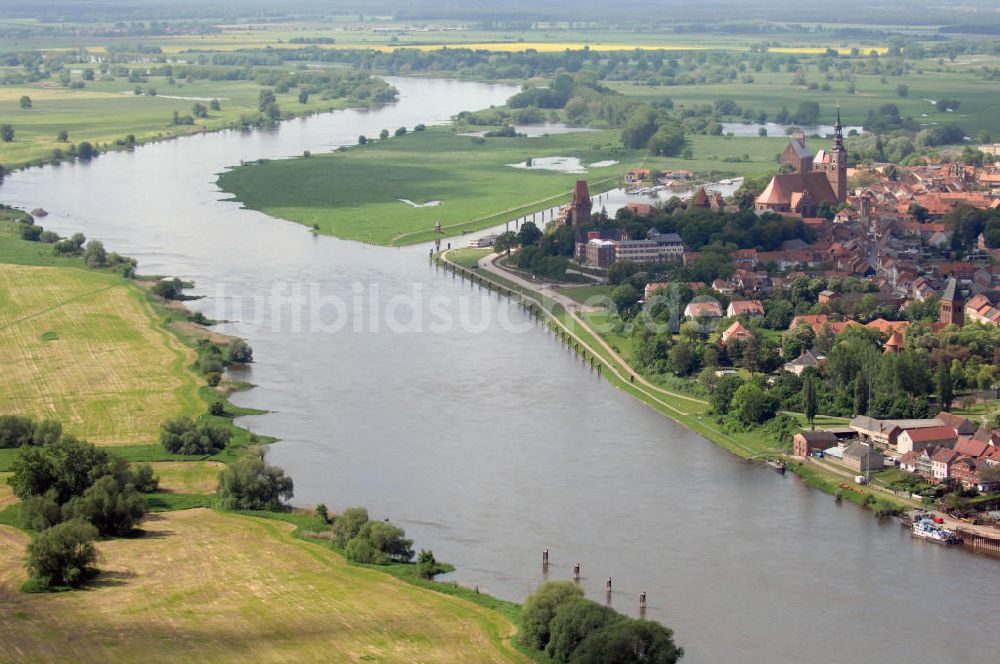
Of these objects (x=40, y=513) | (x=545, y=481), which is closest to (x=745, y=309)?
(x=545, y=481)

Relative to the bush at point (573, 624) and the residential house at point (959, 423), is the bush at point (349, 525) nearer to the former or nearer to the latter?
the bush at point (573, 624)

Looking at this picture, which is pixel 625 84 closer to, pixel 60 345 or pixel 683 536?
pixel 60 345

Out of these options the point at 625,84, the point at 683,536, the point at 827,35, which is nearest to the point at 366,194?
the point at 683,536


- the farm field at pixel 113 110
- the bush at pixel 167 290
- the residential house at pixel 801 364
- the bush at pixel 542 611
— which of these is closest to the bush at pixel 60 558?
the bush at pixel 542 611

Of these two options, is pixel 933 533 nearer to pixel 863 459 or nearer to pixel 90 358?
pixel 863 459

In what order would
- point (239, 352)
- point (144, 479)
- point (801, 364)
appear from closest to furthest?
point (144, 479)
point (801, 364)
point (239, 352)
